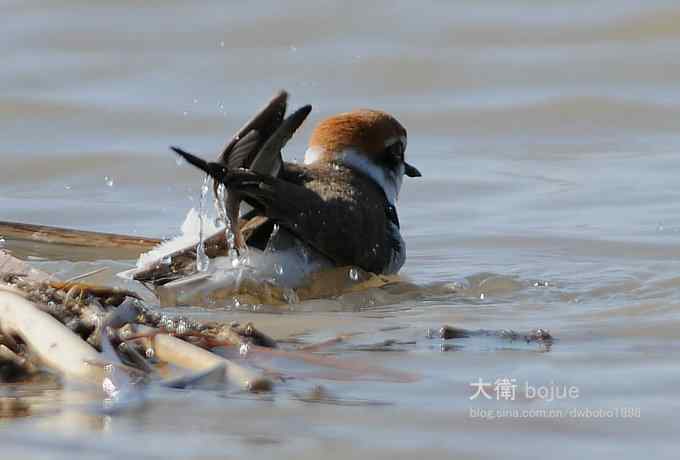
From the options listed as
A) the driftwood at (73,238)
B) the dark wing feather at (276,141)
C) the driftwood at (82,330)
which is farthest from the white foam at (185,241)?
the driftwood at (82,330)

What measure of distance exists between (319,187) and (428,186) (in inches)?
106

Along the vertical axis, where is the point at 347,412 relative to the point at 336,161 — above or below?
below

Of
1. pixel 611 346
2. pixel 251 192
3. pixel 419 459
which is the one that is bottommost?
pixel 419 459

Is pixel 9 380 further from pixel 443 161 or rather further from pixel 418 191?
pixel 443 161

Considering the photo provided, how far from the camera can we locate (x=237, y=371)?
4.27 metres

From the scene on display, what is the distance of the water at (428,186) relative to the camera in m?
3.96

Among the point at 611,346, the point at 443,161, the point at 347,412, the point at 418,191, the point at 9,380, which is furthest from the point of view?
the point at 443,161

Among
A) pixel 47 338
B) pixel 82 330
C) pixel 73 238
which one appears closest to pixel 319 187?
pixel 73 238

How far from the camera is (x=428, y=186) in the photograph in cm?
948

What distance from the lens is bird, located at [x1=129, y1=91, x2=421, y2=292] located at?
6.13 meters

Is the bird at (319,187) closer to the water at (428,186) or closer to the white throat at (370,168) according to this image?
the white throat at (370,168)

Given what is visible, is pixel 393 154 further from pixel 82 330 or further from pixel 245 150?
pixel 82 330

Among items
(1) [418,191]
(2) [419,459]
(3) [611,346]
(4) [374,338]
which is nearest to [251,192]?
(4) [374,338]

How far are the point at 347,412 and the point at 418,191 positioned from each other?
5464 mm
